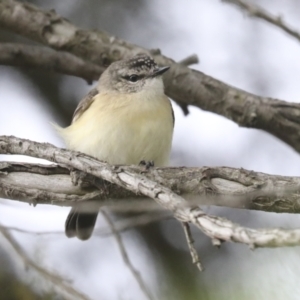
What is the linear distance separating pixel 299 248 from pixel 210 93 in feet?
11.6

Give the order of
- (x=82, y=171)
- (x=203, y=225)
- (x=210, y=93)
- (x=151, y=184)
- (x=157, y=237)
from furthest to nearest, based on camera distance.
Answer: (x=157, y=237)
(x=210, y=93)
(x=82, y=171)
(x=151, y=184)
(x=203, y=225)

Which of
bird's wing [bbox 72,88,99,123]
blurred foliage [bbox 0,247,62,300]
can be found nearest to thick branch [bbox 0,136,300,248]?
blurred foliage [bbox 0,247,62,300]

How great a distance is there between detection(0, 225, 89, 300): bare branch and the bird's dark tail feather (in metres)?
1.23

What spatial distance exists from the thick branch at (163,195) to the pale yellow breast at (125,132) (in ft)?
4.05

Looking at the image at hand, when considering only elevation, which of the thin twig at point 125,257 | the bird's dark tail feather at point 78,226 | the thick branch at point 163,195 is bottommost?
the bird's dark tail feather at point 78,226

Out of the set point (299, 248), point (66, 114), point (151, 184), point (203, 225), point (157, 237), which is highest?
point (299, 248)

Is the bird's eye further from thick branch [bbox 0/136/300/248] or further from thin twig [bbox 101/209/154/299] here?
thick branch [bbox 0/136/300/248]

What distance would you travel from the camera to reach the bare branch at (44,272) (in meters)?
3.46

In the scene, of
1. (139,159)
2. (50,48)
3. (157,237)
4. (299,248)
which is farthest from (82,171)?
(157,237)

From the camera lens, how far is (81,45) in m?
5.75

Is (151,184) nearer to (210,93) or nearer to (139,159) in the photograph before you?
(139,159)

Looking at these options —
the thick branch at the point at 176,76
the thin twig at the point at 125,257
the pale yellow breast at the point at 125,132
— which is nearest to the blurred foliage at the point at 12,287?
the thin twig at the point at 125,257

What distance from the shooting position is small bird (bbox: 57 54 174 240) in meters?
5.24

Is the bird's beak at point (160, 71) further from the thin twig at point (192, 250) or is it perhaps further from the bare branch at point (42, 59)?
the thin twig at point (192, 250)
